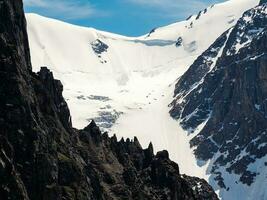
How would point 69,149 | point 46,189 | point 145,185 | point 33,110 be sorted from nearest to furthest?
point 46,189 → point 33,110 → point 69,149 → point 145,185

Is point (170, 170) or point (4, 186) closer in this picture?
point (4, 186)

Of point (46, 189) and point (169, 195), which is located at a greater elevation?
point (169, 195)

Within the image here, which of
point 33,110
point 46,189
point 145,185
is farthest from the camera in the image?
point 145,185

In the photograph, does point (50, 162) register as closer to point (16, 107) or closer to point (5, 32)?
point (16, 107)

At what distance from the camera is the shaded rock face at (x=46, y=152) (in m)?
103

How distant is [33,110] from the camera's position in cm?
11269

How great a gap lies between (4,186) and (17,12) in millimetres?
38119

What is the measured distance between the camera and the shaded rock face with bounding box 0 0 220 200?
10288 cm

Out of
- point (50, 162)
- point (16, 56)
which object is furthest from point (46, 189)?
point (16, 56)

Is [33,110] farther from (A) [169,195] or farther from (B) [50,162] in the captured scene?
(A) [169,195]

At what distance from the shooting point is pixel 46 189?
10294cm

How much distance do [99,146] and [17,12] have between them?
1553 inches

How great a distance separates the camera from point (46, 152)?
10569 centimetres

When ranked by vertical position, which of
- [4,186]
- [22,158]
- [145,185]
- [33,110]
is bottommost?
[4,186]
